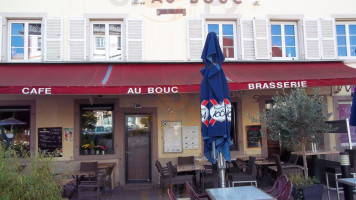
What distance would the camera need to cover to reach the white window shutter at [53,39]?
912 centimetres

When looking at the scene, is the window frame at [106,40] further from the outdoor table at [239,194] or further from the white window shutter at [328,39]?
the white window shutter at [328,39]

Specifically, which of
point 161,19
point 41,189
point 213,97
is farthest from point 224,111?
point 161,19

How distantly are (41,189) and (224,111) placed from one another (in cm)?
283

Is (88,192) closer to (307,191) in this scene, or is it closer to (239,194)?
(239,194)

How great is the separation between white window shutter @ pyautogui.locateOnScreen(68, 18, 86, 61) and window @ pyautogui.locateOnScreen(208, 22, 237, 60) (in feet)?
12.5

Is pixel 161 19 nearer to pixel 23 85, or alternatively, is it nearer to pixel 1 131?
pixel 23 85

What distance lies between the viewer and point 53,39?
360 inches

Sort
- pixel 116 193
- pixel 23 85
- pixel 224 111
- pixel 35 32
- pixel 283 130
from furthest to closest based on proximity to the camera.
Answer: pixel 35 32 → pixel 116 193 → pixel 23 85 → pixel 283 130 → pixel 224 111

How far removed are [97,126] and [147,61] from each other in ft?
8.00

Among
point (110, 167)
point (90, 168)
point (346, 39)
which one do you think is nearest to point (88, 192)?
point (90, 168)

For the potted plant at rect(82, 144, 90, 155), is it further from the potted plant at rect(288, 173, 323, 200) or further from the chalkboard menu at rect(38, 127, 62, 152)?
the potted plant at rect(288, 173, 323, 200)

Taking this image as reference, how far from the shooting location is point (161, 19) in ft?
31.3

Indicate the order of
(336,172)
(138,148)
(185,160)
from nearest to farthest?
(336,172), (185,160), (138,148)

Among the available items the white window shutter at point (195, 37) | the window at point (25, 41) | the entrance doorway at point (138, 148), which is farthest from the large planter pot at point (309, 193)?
the window at point (25, 41)
